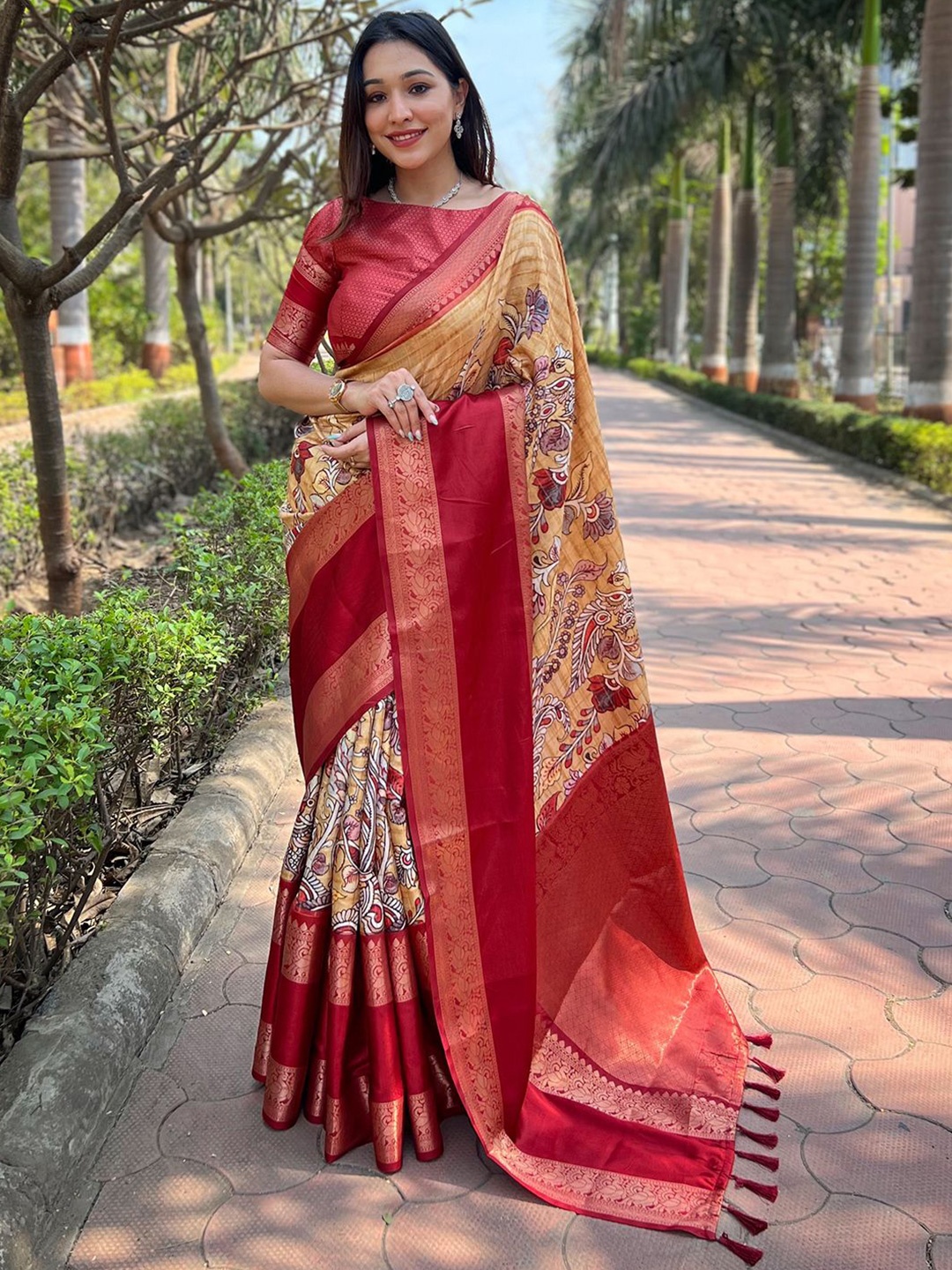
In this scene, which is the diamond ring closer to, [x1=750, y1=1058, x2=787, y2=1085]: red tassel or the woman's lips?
the woman's lips

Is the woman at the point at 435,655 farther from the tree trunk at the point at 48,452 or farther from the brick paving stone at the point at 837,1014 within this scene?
the tree trunk at the point at 48,452

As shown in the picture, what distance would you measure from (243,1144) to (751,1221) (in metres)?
0.85

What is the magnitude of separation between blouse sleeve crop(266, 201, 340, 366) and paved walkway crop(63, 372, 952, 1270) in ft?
4.42

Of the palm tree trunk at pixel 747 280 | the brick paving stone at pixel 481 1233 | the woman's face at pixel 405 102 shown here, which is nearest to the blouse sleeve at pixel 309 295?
the woman's face at pixel 405 102

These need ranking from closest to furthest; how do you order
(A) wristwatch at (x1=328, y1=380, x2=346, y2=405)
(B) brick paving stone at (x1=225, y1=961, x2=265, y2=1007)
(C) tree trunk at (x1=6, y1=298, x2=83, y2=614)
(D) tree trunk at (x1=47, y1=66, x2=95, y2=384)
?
(A) wristwatch at (x1=328, y1=380, x2=346, y2=405) < (B) brick paving stone at (x1=225, y1=961, x2=265, y2=1007) < (C) tree trunk at (x1=6, y1=298, x2=83, y2=614) < (D) tree trunk at (x1=47, y1=66, x2=95, y2=384)

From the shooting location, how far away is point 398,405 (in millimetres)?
1817

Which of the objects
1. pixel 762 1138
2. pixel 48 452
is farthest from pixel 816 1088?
pixel 48 452

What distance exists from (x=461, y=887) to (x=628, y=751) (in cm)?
46

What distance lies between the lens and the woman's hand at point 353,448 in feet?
6.12

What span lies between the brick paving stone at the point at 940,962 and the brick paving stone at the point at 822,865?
0.99ft

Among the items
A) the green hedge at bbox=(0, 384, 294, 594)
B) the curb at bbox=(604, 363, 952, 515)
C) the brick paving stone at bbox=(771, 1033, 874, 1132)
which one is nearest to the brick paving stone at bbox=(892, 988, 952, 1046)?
the brick paving stone at bbox=(771, 1033, 874, 1132)

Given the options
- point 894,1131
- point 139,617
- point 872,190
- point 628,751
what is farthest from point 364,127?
point 872,190

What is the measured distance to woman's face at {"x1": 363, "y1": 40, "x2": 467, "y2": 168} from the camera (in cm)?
185

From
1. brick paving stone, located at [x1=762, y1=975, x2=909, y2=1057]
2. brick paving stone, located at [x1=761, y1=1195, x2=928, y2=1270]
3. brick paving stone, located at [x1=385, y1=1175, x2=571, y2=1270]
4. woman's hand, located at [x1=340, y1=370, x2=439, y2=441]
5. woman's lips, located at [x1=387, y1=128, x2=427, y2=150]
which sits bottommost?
brick paving stone, located at [x1=761, y1=1195, x2=928, y2=1270]
